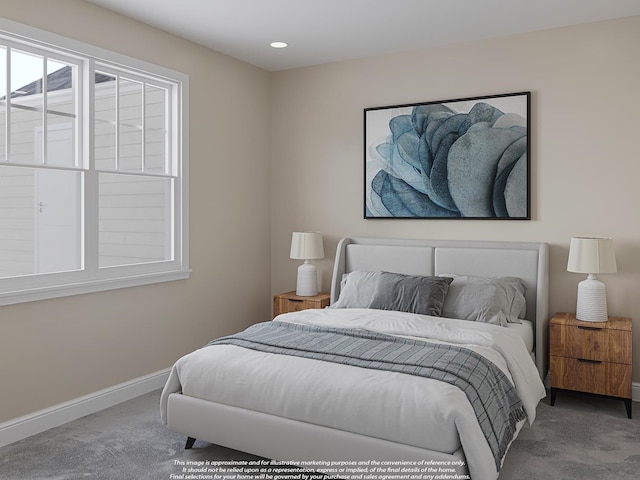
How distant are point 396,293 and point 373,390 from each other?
150cm

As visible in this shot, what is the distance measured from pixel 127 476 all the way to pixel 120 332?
4.30ft

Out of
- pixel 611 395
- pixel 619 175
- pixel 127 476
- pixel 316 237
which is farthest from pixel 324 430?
pixel 619 175

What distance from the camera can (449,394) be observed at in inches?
94.3

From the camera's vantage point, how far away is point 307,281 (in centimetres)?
480

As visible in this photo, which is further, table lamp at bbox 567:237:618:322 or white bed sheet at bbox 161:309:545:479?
table lamp at bbox 567:237:618:322

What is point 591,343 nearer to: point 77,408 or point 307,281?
point 307,281

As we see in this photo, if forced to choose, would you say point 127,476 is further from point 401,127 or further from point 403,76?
point 403,76

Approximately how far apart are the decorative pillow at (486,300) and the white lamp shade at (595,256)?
43 cm

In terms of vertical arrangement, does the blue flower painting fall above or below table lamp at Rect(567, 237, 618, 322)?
above

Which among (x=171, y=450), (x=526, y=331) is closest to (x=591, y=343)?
(x=526, y=331)

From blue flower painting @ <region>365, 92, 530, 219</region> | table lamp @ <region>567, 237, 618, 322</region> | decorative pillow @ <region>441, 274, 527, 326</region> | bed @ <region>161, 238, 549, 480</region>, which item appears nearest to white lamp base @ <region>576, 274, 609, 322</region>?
table lamp @ <region>567, 237, 618, 322</region>

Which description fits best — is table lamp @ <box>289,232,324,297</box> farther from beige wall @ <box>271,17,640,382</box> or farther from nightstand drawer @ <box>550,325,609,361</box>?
nightstand drawer @ <box>550,325,609,361</box>

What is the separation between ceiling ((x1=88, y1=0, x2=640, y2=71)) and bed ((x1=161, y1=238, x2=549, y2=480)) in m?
1.62

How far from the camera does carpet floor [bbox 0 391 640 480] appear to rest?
9.13 ft
